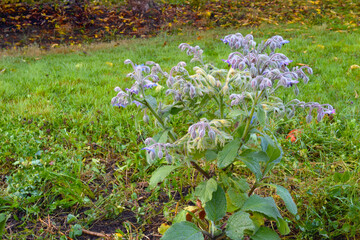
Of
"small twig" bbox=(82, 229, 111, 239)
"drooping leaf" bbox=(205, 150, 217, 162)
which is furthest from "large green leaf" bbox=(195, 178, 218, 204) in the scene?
"small twig" bbox=(82, 229, 111, 239)

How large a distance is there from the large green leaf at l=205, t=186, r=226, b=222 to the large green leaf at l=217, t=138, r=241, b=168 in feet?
0.60

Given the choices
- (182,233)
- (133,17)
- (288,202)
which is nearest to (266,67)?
(288,202)

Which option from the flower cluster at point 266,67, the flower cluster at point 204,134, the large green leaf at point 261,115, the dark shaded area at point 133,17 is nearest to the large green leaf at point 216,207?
the flower cluster at point 204,134

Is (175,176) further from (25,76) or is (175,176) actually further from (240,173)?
(25,76)

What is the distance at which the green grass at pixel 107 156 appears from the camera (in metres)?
1.93

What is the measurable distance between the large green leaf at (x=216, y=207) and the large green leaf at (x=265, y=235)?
185 millimetres

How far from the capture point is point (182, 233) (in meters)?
→ 1.34

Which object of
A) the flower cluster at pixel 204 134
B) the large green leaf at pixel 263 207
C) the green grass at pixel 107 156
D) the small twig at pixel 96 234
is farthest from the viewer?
the green grass at pixel 107 156

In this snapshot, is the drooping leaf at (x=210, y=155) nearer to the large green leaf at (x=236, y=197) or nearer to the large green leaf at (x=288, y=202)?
the large green leaf at (x=236, y=197)

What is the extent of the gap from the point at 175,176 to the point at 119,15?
27.4ft

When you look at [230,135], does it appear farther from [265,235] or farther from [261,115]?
[265,235]

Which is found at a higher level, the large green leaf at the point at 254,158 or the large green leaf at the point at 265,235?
the large green leaf at the point at 254,158

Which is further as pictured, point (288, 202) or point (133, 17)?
point (133, 17)

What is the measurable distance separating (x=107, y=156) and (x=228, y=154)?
4.67ft
